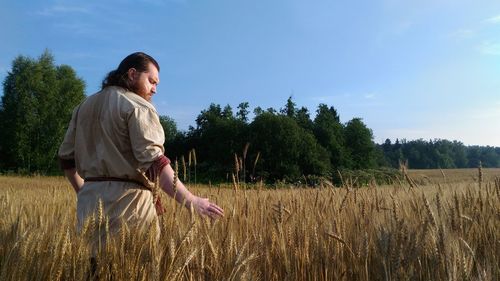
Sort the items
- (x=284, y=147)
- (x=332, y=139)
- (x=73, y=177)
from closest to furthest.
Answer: (x=73, y=177) < (x=284, y=147) < (x=332, y=139)

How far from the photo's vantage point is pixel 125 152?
2.00m

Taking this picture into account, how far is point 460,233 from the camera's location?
1.87m

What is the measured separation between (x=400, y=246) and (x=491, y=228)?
90 cm

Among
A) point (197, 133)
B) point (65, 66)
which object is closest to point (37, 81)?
point (65, 66)

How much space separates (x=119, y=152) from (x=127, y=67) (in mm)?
448

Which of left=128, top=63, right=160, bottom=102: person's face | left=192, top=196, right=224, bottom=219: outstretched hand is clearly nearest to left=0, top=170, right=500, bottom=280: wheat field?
left=192, top=196, right=224, bottom=219: outstretched hand

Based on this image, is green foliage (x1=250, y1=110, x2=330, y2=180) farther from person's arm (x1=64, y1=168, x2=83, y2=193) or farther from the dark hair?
the dark hair

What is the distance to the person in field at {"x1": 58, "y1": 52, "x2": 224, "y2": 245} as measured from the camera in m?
1.87

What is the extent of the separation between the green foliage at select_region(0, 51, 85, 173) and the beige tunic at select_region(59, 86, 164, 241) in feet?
140

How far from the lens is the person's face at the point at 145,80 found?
6.96 ft

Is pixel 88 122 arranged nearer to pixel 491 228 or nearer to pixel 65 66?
pixel 491 228

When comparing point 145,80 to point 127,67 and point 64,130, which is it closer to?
point 127,67

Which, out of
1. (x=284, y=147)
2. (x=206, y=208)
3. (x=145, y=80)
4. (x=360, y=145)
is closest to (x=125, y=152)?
(x=145, y=80)

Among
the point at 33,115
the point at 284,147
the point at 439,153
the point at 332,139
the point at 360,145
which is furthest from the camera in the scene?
the point at 439,153
